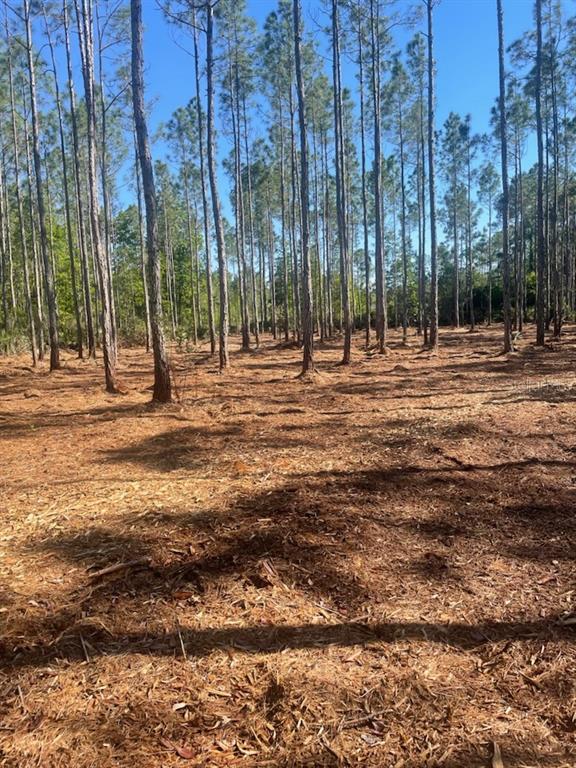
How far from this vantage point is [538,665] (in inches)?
93.1

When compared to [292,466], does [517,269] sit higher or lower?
higher

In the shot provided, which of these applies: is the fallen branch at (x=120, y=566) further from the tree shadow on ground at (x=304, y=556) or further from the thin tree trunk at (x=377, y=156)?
the thin tree trunk at (x=377, y=156)

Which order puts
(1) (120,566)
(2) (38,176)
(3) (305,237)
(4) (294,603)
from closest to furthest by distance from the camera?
(4) (294,603) → (1) (120,566) → (3) (305,237) → (2) (38,176)

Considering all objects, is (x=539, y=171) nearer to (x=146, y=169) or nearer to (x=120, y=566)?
(x=146, y=169)

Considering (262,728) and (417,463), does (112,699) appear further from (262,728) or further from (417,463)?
(417,463)

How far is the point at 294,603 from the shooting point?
9.39ft

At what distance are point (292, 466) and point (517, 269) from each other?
27010 mm

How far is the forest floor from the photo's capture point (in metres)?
1.99

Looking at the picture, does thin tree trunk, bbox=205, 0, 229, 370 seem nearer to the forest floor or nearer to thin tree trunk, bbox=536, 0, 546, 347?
the forest floor

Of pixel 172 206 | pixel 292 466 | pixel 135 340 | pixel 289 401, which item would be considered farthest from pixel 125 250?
pixel 292 466

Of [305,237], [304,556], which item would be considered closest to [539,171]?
[305,237]

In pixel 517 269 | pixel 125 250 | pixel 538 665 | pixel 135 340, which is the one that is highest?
pixel 125 250

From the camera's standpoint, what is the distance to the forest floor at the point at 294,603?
1992 millimetres

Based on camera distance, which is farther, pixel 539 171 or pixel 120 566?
pixel 539 171
